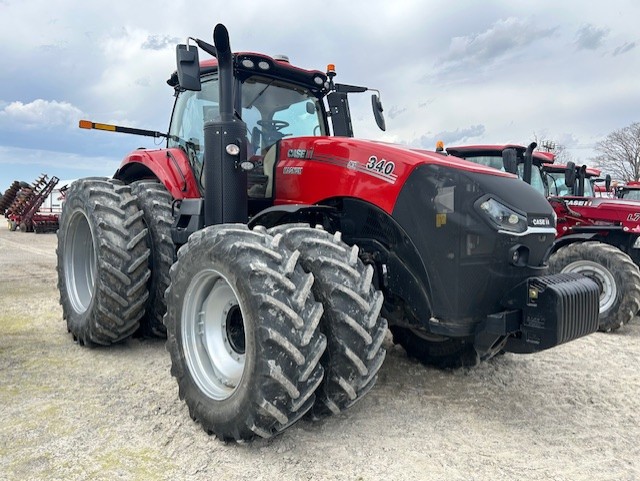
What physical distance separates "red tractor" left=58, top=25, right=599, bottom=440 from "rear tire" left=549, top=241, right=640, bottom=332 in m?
3.08

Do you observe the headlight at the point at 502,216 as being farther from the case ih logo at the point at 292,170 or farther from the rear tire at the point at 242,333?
the case ih logo at the point at 292,170

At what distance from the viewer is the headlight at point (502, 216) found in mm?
2936

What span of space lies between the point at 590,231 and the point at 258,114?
5.08 meters

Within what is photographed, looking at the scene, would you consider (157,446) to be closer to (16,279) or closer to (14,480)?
(14,480)

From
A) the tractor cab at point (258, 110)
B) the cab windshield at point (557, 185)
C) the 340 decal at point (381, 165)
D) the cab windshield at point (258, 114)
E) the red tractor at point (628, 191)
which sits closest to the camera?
the 340 decal at point (381, 165)

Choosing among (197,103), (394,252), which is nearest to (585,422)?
(394,252)

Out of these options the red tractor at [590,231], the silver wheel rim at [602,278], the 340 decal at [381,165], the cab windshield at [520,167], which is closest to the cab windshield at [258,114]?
the 340 decal at [381,165]

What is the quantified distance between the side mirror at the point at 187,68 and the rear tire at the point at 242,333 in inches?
Result: 41.3

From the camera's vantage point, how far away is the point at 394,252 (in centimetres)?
322

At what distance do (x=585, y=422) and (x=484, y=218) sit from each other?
4.88ft

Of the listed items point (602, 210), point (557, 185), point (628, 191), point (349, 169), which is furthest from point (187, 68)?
point (628, 191)

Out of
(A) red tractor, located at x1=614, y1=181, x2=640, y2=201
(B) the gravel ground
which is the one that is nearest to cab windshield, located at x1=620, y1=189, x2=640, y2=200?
(A) red tractor, located at x1=614, y1=181, x2=640, y2=201

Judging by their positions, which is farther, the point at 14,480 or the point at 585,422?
the point at 585,422

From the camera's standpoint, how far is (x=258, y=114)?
420 cm
